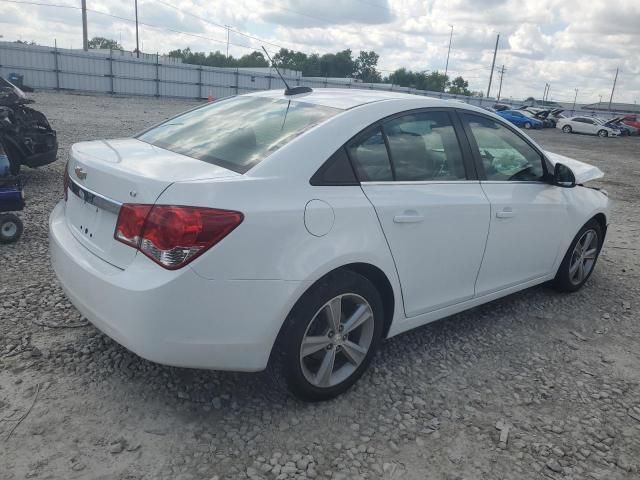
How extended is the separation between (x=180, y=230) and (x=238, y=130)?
989mm

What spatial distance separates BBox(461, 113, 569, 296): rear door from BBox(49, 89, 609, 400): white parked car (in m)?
0.02

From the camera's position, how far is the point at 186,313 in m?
A: 2.29

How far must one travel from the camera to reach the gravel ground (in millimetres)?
2398

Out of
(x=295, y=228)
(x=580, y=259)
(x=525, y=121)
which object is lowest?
(x=525, y=121)

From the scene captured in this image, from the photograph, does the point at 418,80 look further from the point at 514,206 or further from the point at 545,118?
the point at 514,206

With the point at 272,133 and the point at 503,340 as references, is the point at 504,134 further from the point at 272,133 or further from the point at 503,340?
the point at 272,133

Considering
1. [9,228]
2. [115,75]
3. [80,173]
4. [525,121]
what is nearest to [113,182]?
[80,173]

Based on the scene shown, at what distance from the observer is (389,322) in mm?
3094

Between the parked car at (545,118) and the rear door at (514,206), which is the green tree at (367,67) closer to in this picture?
the parked car at (545,118)

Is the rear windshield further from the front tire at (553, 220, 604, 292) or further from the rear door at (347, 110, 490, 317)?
the front tire at (553, 220, 604, 292)

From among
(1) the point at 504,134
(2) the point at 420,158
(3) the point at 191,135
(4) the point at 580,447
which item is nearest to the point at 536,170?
(1) the point at 504,134

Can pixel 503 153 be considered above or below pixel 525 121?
above

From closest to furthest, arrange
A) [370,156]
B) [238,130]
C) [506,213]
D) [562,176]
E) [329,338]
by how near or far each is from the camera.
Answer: [329,338] < [370,156] < [238,130] < [506,213] < [562,176]

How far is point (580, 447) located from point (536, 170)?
6.73ft
